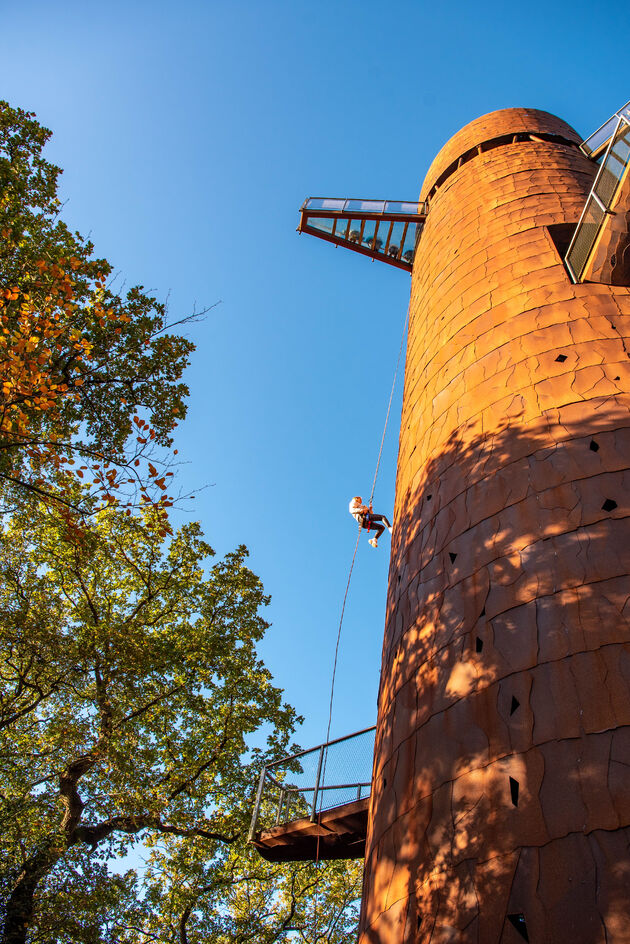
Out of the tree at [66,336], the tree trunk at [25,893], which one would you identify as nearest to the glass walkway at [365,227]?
the tree at [66,336]

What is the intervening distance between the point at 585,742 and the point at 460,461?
9.58ft

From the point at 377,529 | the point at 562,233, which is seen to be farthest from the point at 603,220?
the point at 377,529

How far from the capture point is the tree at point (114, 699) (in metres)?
11.8

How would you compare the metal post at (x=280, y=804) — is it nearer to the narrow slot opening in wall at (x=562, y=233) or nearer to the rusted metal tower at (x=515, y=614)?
the rusted metal tower at (x=515, y=614)

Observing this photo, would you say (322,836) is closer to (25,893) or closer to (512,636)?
(512,636)

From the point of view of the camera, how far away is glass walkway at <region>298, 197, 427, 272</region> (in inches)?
648

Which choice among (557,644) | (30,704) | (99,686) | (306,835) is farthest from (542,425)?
(30,704)

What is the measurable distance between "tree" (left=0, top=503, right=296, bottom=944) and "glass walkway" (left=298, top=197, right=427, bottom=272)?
8.90m

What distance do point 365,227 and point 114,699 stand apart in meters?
13.2

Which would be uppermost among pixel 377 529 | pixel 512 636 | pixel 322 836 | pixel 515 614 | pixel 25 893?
pixel 377 529

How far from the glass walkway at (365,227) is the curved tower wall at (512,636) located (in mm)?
9399

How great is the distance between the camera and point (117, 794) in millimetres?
12648

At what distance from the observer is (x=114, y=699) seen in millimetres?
13289

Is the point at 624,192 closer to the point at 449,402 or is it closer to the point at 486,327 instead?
the point at 486,327
